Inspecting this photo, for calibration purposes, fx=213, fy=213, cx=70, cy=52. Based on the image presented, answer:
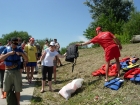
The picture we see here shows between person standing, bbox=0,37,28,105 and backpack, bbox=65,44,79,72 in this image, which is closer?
person standing, bbox=0,37,28,105

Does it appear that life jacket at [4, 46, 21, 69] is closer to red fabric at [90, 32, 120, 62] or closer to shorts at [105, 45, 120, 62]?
red fabric at [90, 32, 120, 62]

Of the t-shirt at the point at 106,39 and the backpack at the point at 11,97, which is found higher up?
the t-shirt at the point at 106,39

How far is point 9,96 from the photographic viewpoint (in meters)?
5.52

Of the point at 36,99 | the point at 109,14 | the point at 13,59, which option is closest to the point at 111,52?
the point at 36,99

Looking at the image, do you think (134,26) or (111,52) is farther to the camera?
(134,26)

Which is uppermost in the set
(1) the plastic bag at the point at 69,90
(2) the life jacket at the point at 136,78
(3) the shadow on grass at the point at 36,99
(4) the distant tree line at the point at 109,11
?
(4) the distant tree line at the point at 109,11

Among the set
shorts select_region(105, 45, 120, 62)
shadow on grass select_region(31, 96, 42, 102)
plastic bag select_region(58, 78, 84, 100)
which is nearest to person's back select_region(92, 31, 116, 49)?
shorts select_region(105, 45, 120, 62)

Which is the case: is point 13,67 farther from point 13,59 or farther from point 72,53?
point 72,53

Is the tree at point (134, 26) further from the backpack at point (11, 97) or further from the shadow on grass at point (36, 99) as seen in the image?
the backpack at point (11, 97)

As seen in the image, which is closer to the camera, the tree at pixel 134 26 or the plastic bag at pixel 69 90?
the plastic bag at pixel 69 90

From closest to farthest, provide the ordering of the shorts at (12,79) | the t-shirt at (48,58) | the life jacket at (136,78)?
the shorts at (12,79) → the life jacket at (136,78) → the t-shirt at (48,58)

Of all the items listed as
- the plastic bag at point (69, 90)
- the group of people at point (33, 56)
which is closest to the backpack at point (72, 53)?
the group of people at point (33, 56)

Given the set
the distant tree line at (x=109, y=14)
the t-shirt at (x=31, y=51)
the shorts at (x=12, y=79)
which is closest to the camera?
the shorts at (x=12, y=79)

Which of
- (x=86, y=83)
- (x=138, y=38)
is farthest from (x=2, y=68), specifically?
(x=138, y=38)
